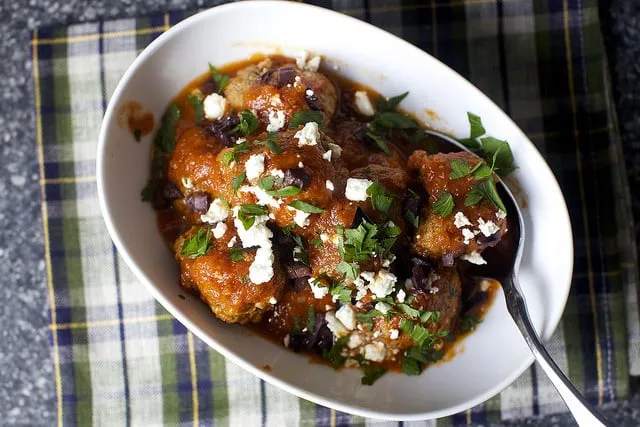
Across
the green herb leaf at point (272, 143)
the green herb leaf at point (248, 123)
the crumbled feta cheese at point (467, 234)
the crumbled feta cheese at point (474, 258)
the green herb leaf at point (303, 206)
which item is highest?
the green herb leaf at point (248, 123)

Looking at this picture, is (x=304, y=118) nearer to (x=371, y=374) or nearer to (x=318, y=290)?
(x=318, y=290)

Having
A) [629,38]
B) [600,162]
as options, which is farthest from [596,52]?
[600,162]

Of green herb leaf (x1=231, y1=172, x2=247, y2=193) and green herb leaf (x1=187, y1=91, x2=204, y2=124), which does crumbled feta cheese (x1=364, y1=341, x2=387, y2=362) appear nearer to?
green herb leaf (x1=231, y1=172, x2=247, y2=193)

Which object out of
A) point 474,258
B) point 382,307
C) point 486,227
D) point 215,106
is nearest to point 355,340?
point 382,307

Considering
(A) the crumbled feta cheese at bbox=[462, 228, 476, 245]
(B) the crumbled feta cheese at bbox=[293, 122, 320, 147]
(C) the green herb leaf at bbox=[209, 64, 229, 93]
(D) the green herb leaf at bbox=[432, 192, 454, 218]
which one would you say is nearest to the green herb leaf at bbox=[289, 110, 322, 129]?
(B) the crumbled feta cheese at bbox=[293, 122, 320, 147]

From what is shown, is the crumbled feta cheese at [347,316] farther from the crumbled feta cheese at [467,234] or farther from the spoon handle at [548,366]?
the spoon handle at [548,366]

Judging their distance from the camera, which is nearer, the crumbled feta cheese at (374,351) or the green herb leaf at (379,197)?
the green herb leaf at (379,197)

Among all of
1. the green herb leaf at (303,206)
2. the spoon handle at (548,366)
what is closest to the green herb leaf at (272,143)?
the green herb leaf at (303,206)
